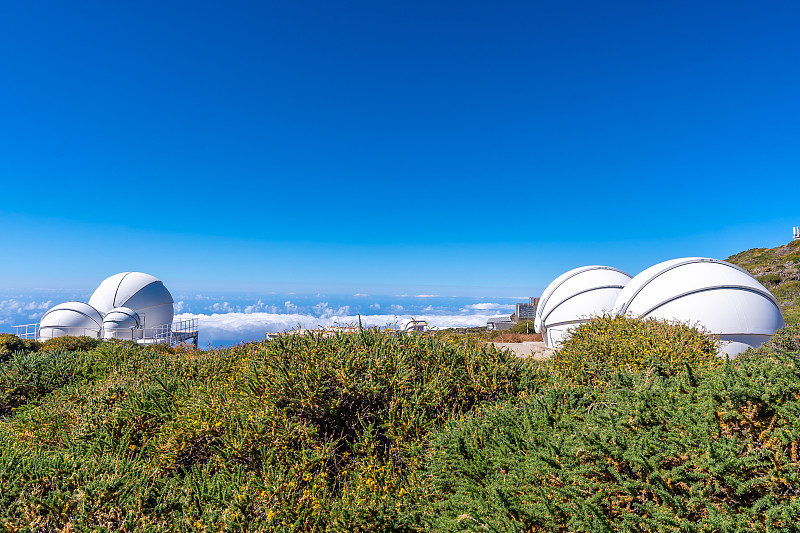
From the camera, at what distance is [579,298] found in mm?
17781

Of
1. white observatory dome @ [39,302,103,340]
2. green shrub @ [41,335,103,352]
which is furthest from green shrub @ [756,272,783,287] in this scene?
white observatory dome @ [39,302,103,340]

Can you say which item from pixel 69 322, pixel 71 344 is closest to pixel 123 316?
pixel 69 322

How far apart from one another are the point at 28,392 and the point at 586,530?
10.8m

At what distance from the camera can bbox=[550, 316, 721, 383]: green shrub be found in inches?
253

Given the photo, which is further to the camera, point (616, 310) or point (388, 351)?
point (616, 310)

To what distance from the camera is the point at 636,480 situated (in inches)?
107

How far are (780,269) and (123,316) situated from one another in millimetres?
63170

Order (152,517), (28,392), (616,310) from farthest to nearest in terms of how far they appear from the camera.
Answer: (616,310)
(28,392)
(152,517)

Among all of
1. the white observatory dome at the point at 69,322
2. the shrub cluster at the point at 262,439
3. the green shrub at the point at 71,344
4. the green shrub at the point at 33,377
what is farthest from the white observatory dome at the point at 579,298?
the white observatory dome at the point at 69,322

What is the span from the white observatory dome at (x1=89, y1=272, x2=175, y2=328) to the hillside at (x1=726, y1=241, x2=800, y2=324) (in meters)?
40.2

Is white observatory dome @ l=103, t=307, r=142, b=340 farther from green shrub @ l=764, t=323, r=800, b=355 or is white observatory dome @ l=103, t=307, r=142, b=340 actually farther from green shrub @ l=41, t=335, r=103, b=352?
green shrub @ l=764, t=323, r=800, b=355

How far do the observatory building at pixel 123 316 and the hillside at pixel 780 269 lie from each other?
38426 millimetres

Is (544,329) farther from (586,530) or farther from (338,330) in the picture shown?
(586,530)

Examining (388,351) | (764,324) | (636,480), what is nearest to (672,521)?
(636,480)
